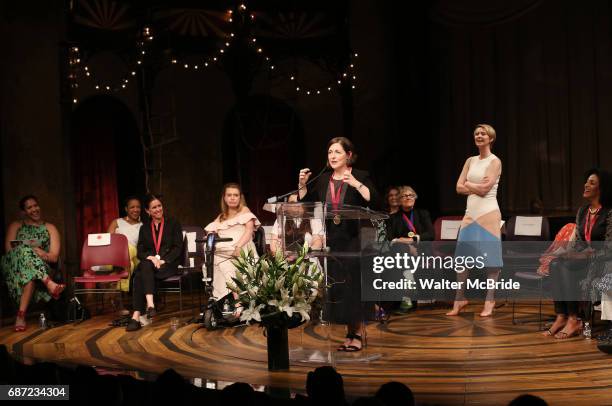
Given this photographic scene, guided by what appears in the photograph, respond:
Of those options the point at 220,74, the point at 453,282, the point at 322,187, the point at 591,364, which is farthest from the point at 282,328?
the point at 220,74

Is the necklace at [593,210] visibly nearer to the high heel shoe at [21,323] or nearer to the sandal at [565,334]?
the sandal at [565,334]

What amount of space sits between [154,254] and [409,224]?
2405mm

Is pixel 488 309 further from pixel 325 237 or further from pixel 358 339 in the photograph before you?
pixel 325 237

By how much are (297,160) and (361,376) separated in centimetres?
728

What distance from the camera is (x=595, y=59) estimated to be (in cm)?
981

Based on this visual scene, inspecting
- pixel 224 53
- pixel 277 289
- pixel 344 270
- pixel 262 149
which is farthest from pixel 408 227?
pixel 224 53

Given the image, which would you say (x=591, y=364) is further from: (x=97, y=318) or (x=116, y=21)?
(x=116, y=21)

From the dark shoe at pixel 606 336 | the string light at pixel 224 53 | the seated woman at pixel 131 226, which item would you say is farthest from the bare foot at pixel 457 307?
the string light at pixel 224 53

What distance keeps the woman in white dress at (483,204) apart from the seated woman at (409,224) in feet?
3.23

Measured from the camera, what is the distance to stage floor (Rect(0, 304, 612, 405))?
445cm

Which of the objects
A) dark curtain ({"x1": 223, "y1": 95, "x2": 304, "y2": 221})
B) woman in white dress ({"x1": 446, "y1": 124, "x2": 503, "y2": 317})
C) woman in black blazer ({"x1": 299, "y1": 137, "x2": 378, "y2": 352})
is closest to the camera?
woman in black blazer ({"x1": 299, "y1": 137, "x2": 378, "y2": 352})

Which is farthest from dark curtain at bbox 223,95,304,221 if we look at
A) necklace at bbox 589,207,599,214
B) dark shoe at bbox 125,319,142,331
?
necklace at bbox 589,207,599,214

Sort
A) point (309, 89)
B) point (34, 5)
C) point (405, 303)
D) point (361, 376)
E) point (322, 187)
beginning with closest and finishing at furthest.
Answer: point (361, 376), point (322, 187), point (405, 303), point (34, 5), point (309, 89)

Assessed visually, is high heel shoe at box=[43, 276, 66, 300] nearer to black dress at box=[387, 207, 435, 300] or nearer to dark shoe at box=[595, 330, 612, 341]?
black dress at box=[387, 207, 435, 300]
